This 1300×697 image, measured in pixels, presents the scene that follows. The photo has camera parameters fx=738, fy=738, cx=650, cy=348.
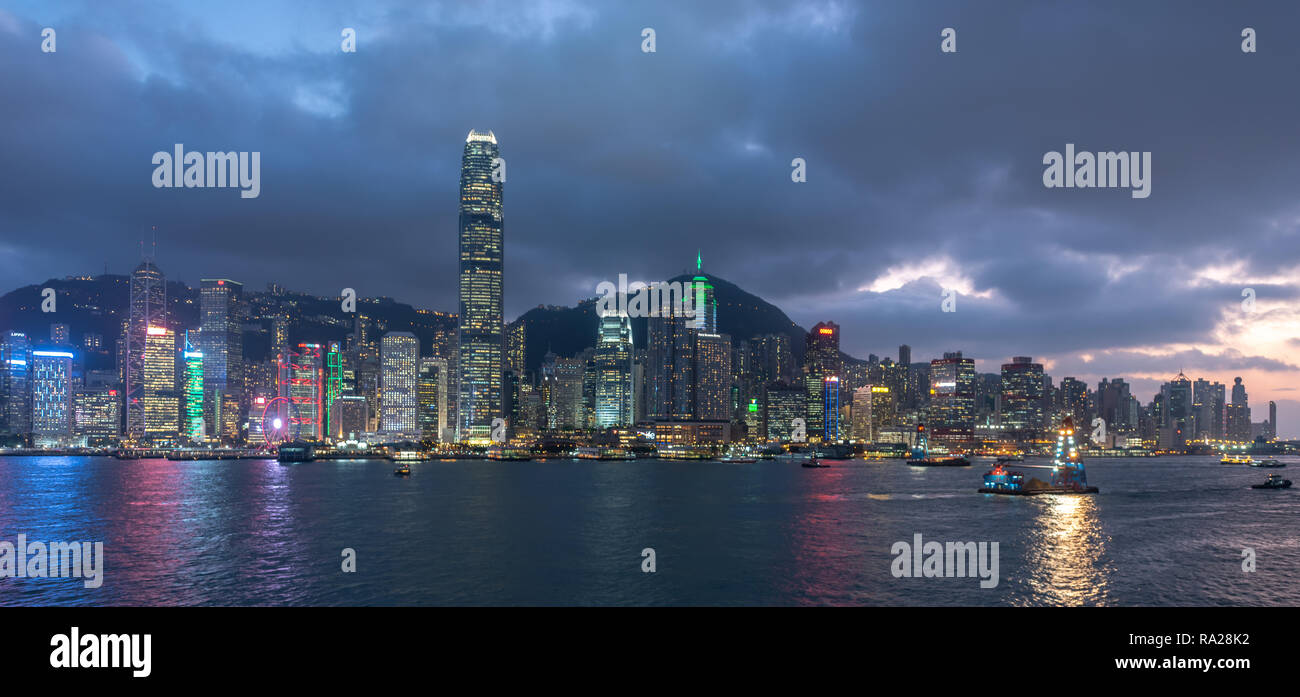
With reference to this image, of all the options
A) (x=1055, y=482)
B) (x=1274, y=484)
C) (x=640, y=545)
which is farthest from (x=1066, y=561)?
(x=1274, y=484)

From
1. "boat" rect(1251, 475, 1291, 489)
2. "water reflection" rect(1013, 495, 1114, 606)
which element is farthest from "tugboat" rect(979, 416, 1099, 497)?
"boat" rect(1251, 475, 1291, 489)

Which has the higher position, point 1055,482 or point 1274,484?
point 1055,482

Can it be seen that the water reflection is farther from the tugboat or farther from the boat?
the boat

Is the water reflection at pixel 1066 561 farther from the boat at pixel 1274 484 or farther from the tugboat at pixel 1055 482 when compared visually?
the boat at pixel 1274 484

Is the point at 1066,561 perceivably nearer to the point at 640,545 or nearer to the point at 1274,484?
the point at 640,545

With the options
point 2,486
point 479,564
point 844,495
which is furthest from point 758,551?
point 2,486

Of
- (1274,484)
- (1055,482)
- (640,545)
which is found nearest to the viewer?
(640,545)

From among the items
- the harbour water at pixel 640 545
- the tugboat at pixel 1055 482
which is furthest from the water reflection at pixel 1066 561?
the tugboat at pixel 1055 482
